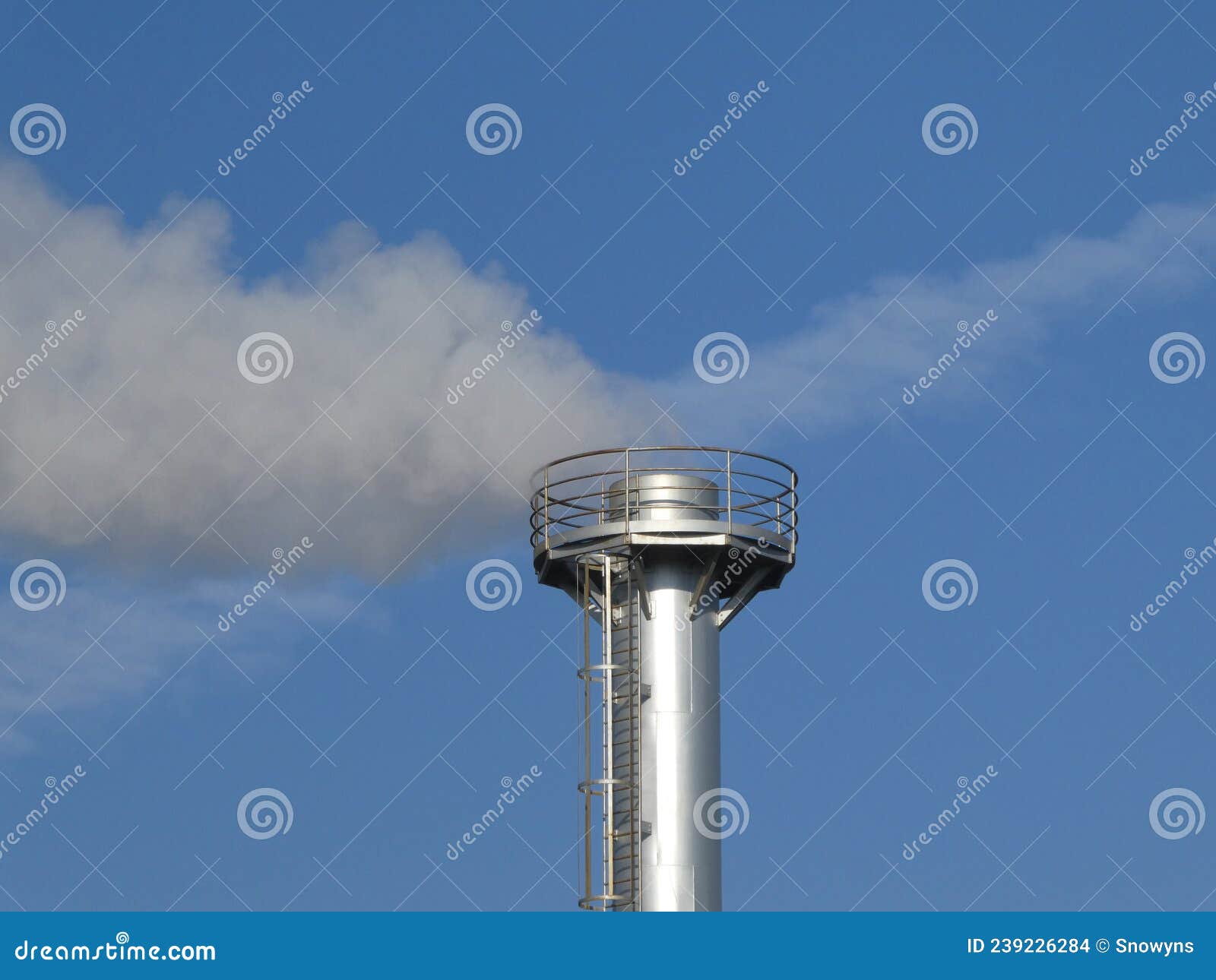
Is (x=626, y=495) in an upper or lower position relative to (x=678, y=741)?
upper

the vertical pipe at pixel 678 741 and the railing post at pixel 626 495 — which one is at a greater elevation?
the railing post at pixel 626 495

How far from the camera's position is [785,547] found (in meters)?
42.4

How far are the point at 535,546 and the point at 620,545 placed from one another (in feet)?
6.62

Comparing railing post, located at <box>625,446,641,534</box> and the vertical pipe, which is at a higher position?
railing post, located at <box>625,446,641,534</box>
